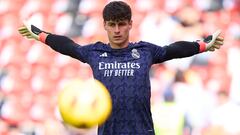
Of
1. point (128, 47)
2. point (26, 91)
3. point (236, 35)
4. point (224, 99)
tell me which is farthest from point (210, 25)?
point (128, 47)

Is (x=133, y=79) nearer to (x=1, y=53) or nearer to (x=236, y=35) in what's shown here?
(x=236, y=35)

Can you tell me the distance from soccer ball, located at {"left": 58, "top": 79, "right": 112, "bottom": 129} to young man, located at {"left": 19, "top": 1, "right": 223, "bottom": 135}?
13 cm

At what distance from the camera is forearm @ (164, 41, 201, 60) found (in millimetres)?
5078

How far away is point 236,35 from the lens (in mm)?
8117

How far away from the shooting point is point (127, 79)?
15.8ft

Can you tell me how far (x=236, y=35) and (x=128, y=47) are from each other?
136 inches

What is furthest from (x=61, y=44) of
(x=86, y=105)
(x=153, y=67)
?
(x=153, y=67)

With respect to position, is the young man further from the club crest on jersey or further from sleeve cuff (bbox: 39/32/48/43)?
sleeve cuff (bbox: 39/32/48/43)

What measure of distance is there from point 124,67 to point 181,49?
55 cm

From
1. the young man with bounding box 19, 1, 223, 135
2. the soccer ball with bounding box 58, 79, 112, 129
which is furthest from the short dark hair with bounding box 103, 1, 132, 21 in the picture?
A: the soccer ball with bounding box 58, 79, 112, 129

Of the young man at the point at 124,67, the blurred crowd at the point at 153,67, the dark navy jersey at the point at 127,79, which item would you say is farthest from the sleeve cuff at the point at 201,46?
the blurred crowd at the point at 153,67

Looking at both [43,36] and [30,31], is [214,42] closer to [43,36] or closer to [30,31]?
[43,36]

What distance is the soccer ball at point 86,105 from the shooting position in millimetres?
4531

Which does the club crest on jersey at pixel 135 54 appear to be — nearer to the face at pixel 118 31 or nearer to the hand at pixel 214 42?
the face at pixel 118 31
